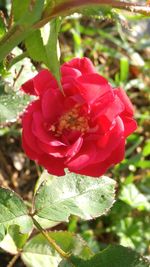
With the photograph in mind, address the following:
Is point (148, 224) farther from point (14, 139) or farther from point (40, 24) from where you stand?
point (40, 24)

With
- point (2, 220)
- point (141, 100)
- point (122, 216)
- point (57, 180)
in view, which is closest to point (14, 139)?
point (122, 216)

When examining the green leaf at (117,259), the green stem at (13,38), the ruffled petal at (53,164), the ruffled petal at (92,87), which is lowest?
the green leaf at (117,259)

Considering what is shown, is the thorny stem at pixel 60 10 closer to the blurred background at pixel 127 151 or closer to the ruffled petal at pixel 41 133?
the ruffled petal at pixel 41 133

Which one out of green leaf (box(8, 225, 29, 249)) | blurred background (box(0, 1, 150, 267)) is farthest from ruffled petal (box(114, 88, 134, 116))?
blurred background (box(0, 1, 150, 267))

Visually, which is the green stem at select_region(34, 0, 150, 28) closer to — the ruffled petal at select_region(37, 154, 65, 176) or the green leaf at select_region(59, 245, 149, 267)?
the ruffled petal at select_region(37, 154, 65, 176)

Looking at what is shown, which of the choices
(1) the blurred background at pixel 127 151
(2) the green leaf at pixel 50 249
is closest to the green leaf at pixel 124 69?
(1) the blurred background at pixel 127 151

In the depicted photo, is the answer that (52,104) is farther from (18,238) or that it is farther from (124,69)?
(124,69)
